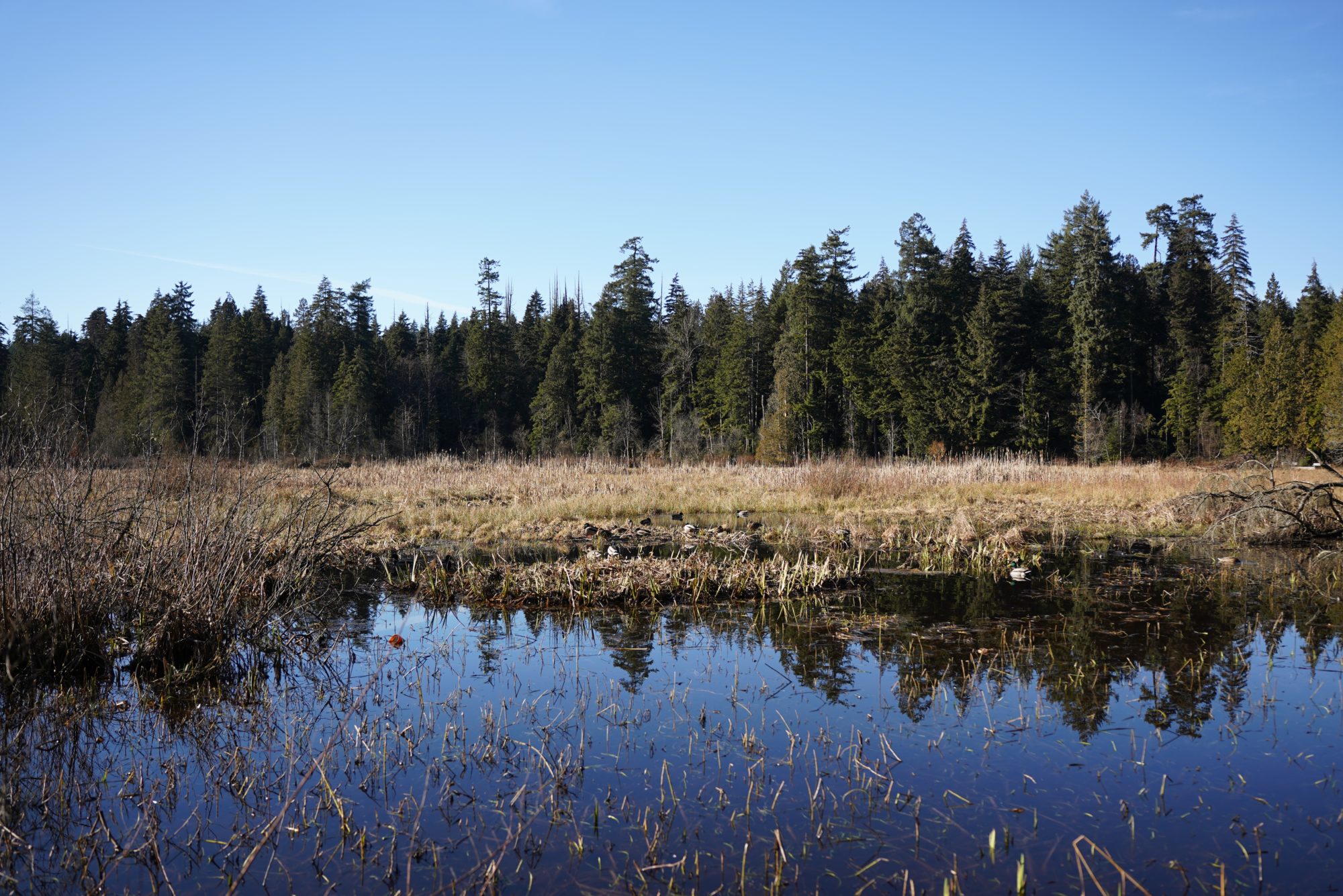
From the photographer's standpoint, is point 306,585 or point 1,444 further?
point 306,585

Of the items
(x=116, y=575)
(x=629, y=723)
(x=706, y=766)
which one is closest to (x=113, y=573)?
(x=116, y=575)

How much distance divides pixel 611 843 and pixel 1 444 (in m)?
5.58

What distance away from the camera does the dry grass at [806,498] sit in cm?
1772

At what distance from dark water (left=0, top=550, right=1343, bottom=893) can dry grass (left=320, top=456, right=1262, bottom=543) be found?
795 centimetres

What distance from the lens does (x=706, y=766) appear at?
212 inches

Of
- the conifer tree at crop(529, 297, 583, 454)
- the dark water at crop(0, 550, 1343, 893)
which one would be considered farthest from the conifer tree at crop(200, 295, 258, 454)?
the dark water at crop(0, 550, 1343, 893)

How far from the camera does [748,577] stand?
11.0 m

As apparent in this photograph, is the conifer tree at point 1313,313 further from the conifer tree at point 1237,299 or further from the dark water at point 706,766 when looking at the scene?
the dark water at point 706,766

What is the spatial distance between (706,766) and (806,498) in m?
17.2

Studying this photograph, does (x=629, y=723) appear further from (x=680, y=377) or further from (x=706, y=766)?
(x=680, y=377)

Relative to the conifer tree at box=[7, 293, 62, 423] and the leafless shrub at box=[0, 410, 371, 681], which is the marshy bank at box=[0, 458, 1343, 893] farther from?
the conifer tree at box=[7, 293, 62, 423]

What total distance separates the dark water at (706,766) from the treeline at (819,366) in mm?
31161

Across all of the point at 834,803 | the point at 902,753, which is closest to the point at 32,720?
the point at 834,803

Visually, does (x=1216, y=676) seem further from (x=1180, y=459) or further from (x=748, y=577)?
(x=1180, y=459)
